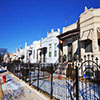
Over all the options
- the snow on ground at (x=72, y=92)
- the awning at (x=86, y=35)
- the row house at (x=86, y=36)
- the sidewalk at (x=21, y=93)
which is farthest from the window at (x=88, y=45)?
the sidewalk at (x=21, y=93)

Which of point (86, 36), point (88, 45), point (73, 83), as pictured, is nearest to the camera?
point (73, 83)

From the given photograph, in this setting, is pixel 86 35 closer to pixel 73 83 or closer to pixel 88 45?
pixel 88 45

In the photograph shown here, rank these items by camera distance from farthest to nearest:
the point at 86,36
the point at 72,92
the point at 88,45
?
the point at 88,45
the point at 86,36
the point at 72,92

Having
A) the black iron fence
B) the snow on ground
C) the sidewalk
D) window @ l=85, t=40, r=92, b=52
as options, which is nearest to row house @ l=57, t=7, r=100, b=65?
window @ l=85, t=40, r=92, b=52

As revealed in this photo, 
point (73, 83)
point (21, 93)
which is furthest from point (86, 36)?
point (21, 93)

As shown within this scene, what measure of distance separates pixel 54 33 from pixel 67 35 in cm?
391

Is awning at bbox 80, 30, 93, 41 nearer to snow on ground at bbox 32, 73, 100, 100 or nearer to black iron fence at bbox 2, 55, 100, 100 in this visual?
black iron fence at bbox 2, 55, 100, 100

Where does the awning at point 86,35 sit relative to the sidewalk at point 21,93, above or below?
above

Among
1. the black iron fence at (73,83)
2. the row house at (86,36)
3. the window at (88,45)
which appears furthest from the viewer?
the window at (88,45)

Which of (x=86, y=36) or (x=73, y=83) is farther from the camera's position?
(x=86, y=36)

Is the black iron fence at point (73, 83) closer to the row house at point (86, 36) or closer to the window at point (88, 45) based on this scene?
the row house at point (86, 36)

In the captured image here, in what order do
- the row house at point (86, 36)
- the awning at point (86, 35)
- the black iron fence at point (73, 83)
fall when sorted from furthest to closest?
the awning at point (86, 35)
the row house at point (86, 36)
the black iron fence at point (73, 83)

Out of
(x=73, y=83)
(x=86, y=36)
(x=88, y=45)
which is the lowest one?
(x=73, y=83)

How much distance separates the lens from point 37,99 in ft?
14.0
